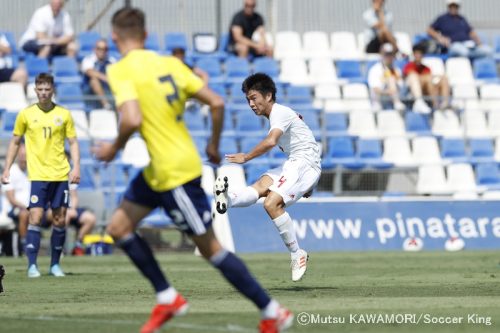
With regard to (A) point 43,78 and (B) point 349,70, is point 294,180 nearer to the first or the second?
(A) point 43,78

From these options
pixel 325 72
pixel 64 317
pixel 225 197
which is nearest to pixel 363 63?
pixel 325 72

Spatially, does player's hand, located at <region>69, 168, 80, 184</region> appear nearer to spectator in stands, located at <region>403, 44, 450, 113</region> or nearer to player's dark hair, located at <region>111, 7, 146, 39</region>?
player's dark hair, located at <region>111, 7, 146, 39</region>

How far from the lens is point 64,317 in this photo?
9.61 meters

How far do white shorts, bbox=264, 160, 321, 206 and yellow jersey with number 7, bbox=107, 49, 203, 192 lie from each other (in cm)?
519

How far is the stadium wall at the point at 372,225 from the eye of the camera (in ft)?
68.4

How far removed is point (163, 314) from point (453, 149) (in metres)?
17.4

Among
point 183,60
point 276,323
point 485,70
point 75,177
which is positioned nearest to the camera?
point 276,323

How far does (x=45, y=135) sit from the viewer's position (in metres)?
14.7

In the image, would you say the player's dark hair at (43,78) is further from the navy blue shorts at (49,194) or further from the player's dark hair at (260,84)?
the player's dark hair at (260,84)

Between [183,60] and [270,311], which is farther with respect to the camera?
[183,60]

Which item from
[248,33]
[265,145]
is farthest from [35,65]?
[265,145]

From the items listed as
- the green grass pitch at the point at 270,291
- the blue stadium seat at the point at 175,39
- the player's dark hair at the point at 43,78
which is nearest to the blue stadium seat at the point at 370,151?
the blue stadium seat at the point at 175,39

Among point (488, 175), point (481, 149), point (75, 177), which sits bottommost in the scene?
point (488, 175)

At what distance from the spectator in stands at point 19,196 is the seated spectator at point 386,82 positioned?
7.82 metres
